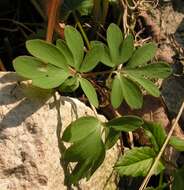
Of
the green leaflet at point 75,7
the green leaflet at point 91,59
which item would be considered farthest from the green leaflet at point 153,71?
the green leaflet at point 75,7

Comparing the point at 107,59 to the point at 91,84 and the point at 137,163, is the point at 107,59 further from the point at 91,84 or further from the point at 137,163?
the point at 137,163

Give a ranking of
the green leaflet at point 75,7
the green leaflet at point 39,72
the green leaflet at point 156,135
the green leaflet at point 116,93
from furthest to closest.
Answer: the green leaflet at point 75,7
the green leaflet at point 156,135
the green leaflet at point 116,93
the green leaflet at point 39,72

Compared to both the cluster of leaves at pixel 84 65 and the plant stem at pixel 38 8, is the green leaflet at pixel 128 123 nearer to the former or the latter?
the cluster of leaves at pixel 84 65

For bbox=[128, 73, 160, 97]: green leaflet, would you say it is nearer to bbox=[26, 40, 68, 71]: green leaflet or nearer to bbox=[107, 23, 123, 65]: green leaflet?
bbox=[107, 23, 123, 65]: green leaflet

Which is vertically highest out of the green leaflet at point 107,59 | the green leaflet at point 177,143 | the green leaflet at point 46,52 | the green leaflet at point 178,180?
the green leaflet at point 46,52

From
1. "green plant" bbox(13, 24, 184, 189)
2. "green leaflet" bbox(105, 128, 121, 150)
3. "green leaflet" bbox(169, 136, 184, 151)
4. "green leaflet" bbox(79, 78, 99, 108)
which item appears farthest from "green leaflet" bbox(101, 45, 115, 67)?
"green leaflet" bbox(169, 136, 184, 151)

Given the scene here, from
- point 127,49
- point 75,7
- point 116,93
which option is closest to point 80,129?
point 116,93
